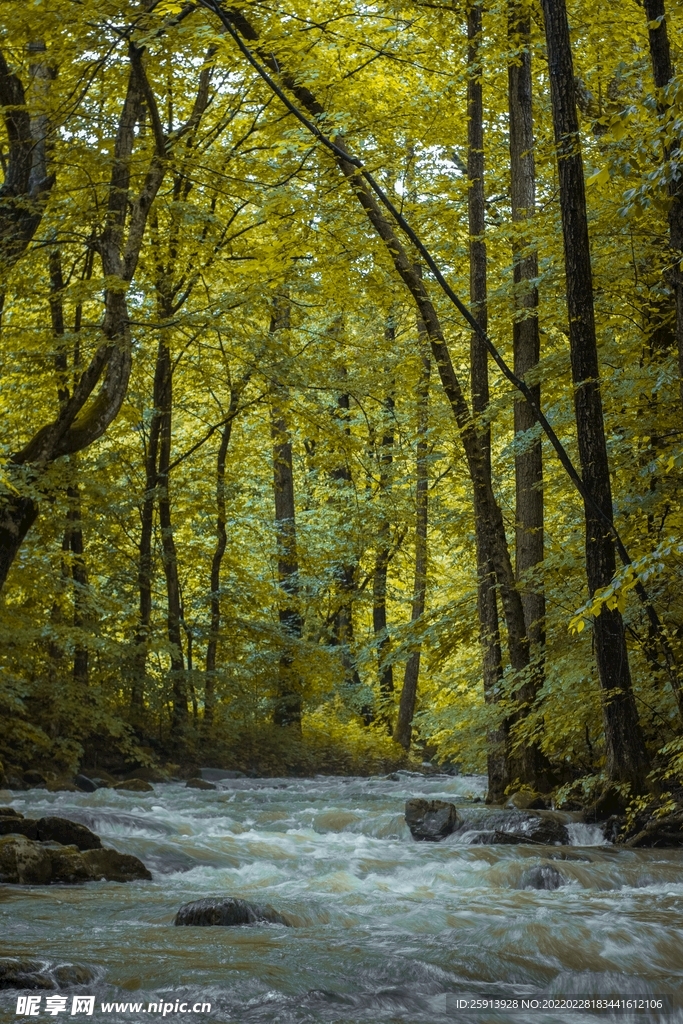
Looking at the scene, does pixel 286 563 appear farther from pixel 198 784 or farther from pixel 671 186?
pixel 671 186

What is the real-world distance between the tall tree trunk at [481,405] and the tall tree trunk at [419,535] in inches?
31.6

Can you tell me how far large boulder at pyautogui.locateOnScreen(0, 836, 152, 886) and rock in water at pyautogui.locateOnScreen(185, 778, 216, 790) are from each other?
6520mm

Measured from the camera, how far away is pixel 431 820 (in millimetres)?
9391

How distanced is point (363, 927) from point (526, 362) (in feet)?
24.0

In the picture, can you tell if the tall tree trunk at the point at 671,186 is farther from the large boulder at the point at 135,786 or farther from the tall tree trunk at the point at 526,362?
the large boulder at the point at 135,786

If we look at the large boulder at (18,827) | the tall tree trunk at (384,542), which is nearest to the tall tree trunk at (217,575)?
the tall tree trunk at (384,542)

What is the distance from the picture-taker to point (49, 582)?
12.6 m

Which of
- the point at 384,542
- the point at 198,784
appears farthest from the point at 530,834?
the point at 384,542

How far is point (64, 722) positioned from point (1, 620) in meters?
2.23

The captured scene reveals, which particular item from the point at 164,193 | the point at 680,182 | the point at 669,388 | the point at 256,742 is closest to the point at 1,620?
the point at 256,742

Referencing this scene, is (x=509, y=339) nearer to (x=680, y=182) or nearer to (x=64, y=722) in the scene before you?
(x=680, y=182)

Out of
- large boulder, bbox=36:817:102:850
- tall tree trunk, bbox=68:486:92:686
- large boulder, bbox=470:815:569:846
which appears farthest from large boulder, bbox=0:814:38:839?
tall tree trunk, bbox=68:486:92:686

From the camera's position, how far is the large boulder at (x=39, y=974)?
433 cm

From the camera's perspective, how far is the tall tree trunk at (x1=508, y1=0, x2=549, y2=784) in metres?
10.4
